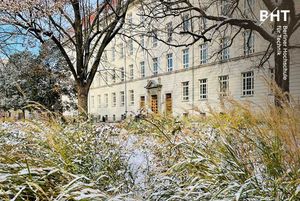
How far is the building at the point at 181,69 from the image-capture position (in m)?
12.8

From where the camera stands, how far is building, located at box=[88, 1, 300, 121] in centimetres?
1277

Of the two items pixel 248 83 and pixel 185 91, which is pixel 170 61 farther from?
pixel 248 83

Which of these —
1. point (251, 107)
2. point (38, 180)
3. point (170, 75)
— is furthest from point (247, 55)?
point (38, 180)

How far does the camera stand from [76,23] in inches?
384

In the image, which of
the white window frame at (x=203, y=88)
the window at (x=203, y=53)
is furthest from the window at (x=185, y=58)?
the white window frame at (x=203, y=88)

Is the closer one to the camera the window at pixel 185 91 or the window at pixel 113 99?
the window at pixel 185 91

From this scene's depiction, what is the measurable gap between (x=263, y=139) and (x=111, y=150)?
1437 mm

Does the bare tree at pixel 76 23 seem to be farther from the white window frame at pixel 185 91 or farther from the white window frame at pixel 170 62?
the white window frame at pixel 170 62

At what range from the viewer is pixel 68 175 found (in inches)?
71.4

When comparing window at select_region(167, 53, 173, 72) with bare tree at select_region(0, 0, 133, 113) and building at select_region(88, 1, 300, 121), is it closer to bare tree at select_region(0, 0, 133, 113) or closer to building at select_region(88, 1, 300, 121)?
building at select_region(88, 1, 300, 121)

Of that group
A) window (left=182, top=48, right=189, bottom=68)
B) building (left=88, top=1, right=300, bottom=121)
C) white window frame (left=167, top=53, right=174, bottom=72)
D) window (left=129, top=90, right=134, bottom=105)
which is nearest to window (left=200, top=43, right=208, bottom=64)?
building (left=88, top=1, right=300, bottom=121)

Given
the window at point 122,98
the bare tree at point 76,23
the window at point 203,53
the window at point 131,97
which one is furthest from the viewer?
the window at point 122,98

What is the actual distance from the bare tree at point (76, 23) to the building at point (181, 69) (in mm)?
1085

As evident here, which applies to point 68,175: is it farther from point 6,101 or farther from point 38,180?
point 6,101
